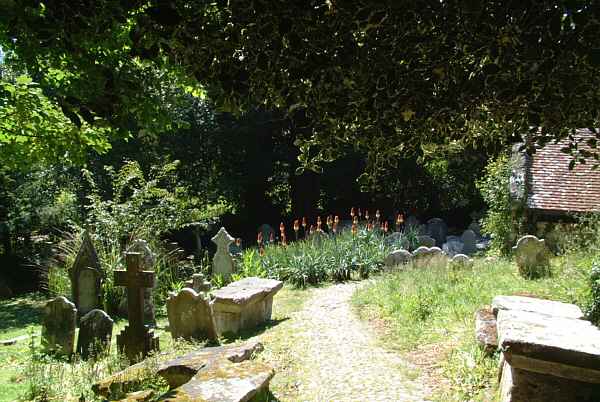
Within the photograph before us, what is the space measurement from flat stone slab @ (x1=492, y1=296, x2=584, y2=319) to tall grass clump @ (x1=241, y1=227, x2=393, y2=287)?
7025 millimetres

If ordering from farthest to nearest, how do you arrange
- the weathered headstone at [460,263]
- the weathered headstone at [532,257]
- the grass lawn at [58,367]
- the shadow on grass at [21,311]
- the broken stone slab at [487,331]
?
the shadow on grass at [21,311]
the weathered headstone at [460,263]
the weathered headstone at [532,257]
the grass lawn at [58,367]
the broken stone slab at [487,331]

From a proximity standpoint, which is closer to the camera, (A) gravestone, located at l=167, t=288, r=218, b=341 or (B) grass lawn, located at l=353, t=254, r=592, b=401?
(B) grass lawn, located at l=353, t=254, r=592, b=401

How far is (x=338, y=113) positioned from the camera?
9.87 feet

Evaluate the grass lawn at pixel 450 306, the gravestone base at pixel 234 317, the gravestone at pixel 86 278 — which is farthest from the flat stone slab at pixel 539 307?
the gravestone at pixel 86 278

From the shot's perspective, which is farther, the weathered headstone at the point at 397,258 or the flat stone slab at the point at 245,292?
the weathered headstone at the point at 397,258

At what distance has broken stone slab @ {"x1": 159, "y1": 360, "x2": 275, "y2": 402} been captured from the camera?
448cm

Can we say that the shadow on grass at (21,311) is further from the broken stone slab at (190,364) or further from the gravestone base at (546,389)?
the gravestone base at (546,389)

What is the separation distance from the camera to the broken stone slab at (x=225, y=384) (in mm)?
4480

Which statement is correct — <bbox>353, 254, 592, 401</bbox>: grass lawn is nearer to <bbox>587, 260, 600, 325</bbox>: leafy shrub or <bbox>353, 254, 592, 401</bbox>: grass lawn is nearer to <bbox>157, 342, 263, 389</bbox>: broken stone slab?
<bbox>587, 260, 600, 325</bbox>: leafy shrub

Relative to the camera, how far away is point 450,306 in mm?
8258

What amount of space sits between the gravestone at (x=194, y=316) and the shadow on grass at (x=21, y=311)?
18.0 feet

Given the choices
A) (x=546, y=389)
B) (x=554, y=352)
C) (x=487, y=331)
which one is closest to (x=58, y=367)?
(x=487, y=331)

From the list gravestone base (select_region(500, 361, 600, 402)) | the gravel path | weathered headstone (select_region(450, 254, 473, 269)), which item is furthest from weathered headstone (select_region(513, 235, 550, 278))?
gravestone base (select_region(500, 361, 600, 402))

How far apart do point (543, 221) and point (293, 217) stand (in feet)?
37.5
